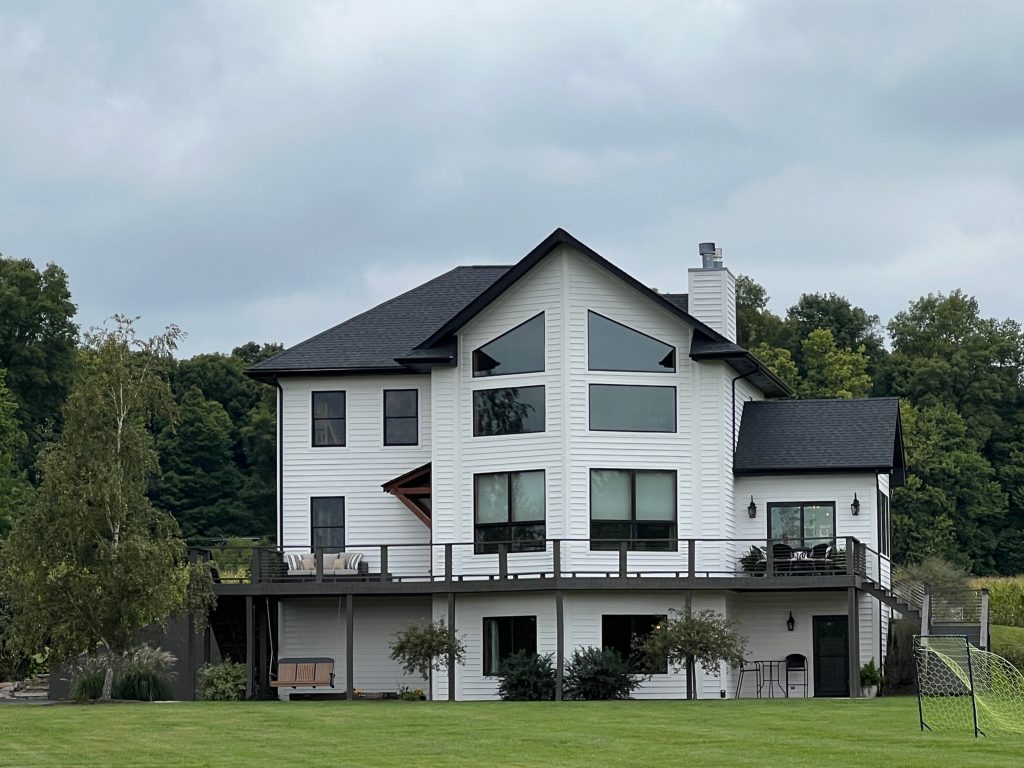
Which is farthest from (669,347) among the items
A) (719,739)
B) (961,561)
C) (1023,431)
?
(1023,431)

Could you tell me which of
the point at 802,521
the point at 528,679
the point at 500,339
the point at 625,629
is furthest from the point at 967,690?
the point at 500,339

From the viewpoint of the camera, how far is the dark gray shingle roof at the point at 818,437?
39.6m

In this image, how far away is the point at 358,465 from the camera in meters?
41.4

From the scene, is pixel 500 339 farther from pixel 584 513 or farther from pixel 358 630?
pixel 358 630

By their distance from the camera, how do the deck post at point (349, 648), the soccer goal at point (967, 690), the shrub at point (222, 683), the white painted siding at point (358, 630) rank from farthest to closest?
the white painted siding at point (358, 630)
the shrub at point (222, 683)
the deck post at point (349, 648)
the soccer goal at point (967, 690)

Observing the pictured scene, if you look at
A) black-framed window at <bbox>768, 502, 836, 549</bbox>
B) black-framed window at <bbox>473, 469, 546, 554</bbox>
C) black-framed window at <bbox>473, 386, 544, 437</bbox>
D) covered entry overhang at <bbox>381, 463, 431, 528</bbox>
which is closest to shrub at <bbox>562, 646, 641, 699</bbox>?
black-framed window at <bbox>473, 469, 546, 554</bbox>

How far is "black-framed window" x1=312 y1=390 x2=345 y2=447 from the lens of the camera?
41688mm

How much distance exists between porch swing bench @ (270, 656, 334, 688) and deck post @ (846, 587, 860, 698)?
11.0 m

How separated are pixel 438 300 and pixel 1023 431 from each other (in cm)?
3961

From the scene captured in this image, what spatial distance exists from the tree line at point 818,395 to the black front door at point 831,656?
28656mm

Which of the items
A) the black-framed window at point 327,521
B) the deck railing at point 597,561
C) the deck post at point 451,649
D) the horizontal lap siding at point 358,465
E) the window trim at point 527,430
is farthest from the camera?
the black-framed window at point 327,521

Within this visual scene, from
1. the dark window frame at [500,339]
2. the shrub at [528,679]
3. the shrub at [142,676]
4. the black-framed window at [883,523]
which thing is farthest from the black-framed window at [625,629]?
the shrub at [142,676]

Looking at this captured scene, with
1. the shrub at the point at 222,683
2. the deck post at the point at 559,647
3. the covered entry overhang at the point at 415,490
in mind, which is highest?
the covered entry overhang at the point at 415,490

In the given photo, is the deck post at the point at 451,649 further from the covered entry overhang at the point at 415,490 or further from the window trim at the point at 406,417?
the window trim at the point at 406,417
